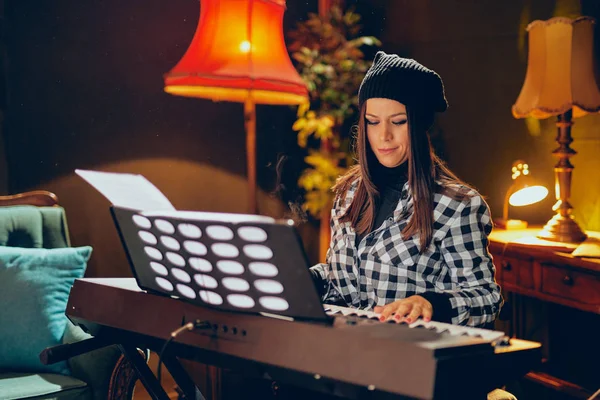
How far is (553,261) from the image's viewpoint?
7.32 feet

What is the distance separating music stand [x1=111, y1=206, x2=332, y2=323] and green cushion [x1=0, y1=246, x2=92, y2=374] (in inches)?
40.6

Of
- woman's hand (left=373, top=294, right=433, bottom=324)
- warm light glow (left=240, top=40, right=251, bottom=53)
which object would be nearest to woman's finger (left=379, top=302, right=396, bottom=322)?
woman's hand (left=373, top=294, right=433, bottom=324)

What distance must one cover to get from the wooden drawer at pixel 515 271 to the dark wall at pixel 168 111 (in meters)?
0.49

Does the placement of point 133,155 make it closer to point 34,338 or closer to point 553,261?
point 34,338

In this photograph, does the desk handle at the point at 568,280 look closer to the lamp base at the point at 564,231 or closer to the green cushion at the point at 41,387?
the lamp base at the point at 564,231

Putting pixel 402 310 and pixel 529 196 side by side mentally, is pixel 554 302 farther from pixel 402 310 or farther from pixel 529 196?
pixel 402 310

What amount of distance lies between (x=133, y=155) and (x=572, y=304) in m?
1.96

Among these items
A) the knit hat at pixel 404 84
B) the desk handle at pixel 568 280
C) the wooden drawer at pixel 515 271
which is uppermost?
the knit hat at pixel 404 84

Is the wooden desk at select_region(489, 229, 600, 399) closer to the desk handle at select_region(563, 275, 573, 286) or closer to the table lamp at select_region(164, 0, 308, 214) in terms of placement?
the desk handle at select_region(563, 275, 573, 286)

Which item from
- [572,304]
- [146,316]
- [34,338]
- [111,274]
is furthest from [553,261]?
[111,274]

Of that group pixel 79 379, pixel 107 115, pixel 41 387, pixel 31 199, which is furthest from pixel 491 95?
pixel 41 387

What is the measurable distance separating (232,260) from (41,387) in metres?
1.13

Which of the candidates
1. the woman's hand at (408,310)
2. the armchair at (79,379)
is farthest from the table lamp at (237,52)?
the woman's hand at (408,310)

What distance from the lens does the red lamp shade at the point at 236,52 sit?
230 cm
